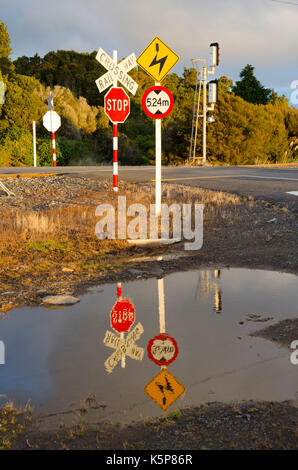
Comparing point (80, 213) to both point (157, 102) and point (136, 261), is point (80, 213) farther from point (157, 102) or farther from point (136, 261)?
point (136, 261)

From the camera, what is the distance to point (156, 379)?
3.76m

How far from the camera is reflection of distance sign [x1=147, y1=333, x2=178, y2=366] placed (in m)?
4.09

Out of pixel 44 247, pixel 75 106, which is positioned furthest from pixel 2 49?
pixel 44 247

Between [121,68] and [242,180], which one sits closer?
[121,68]

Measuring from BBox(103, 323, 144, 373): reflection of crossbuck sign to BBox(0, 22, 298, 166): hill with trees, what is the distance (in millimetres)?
23659

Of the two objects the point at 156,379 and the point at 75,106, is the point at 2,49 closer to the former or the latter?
the point at 75,106

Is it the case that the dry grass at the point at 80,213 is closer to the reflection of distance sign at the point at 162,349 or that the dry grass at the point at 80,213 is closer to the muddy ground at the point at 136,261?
the muddy ground at the point at 136,261

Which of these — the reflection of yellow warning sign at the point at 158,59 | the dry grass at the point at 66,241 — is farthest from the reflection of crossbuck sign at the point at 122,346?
the reflection of yellow warning sign at the point at 158,59

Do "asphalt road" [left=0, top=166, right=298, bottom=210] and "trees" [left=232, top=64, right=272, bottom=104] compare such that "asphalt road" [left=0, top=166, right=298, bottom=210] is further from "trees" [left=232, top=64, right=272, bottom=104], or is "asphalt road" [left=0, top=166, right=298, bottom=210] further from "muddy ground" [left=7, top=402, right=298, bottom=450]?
"trees" [left=232, top=64, right=272, bottom=104]

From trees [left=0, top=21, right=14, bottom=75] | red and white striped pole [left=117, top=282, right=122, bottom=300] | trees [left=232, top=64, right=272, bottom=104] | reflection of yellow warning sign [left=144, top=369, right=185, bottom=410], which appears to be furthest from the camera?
trees [left=232, top=64, right=272, bottom=104]

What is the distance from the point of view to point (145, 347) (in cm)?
435

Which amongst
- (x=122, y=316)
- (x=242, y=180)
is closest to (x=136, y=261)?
(x=122, y=316)

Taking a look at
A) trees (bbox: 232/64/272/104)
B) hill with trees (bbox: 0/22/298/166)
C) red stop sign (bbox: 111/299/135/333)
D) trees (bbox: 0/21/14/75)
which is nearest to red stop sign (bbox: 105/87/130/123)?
red stop sign (bbox: 111/299/135/333)

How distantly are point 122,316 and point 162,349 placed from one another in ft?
3.02
